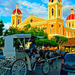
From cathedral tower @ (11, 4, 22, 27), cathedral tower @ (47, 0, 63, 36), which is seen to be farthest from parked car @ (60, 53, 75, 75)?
cathedral tower @ (11, 4, 22, 27)

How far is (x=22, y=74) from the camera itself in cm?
769

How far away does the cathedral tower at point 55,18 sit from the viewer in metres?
48.1

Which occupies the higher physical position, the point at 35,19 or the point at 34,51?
the point at 35,19

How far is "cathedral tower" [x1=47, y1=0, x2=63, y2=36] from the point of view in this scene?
4812 cm

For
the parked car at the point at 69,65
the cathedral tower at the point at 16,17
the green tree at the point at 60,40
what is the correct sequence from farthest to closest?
the cathedral tower at the point at 16,17
the green tree at the point at 60,40
the parked car at the point at 69,65

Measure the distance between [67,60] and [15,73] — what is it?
2459 mm

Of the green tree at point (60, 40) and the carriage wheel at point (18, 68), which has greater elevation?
the green tree at point (60, 40)

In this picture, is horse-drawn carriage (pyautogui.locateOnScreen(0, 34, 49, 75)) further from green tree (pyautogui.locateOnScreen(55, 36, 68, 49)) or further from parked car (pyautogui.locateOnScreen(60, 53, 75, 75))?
green tree (pyautogui.locateOnScreen(55, 36, 68, 49))

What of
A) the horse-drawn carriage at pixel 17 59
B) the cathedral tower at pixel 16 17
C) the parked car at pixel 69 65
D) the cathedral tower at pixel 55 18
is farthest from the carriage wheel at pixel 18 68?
the cathedral tower at pixel 16 17

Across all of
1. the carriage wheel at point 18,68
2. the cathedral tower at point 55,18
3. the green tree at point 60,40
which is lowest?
the carriage wheel at point 18,68

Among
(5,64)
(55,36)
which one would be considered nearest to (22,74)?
(5,64)

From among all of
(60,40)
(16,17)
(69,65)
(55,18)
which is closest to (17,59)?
(69,65)

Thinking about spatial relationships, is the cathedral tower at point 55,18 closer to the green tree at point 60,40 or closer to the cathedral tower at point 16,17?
the green tree at point 60,40

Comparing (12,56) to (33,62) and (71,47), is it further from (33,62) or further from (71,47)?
(71,47)
